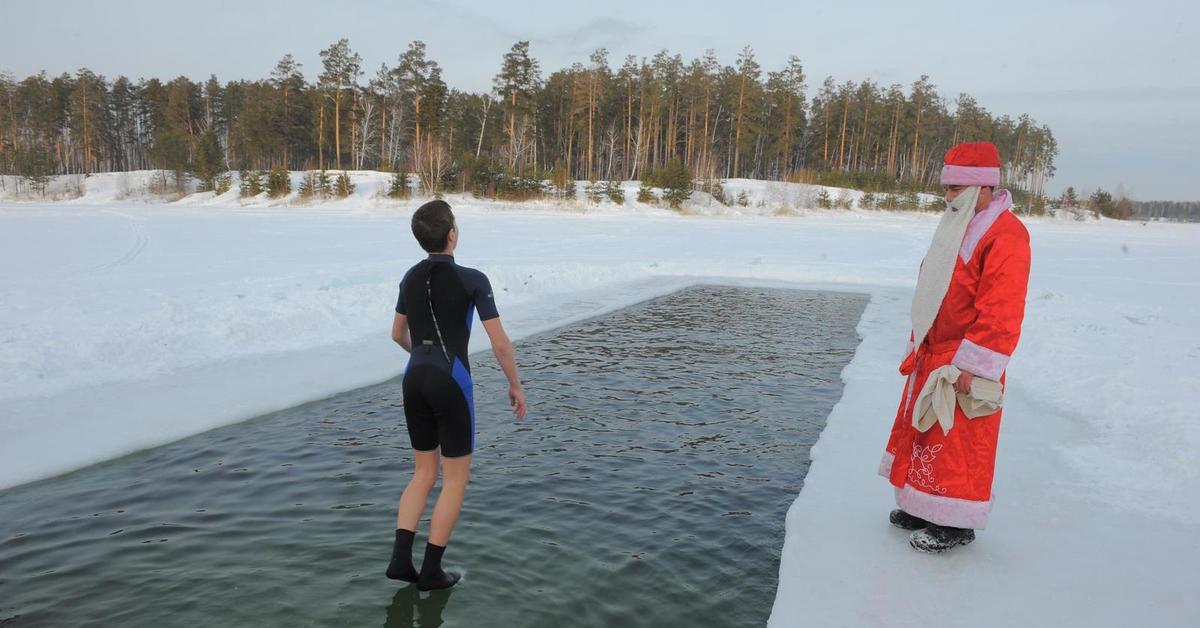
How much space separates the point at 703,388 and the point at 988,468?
143 inches

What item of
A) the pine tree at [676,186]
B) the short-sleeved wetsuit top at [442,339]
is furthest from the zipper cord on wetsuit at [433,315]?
the pine tree at [676,186]

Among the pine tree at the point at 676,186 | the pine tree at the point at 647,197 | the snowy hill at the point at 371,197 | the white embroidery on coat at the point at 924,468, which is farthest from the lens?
the pine tree at the point at 647,197

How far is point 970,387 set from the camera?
316 centimetres

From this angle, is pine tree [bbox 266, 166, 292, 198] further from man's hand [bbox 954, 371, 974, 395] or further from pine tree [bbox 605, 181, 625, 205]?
man's hand [bbox 954, 371, 974, 395]

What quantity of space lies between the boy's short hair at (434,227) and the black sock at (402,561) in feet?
4.04

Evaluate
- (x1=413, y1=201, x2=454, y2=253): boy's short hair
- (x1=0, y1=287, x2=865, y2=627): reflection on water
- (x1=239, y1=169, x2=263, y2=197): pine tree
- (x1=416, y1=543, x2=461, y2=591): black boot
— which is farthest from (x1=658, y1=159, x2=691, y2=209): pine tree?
(x1=416, y1=543, x2=461, y2=591): black boot

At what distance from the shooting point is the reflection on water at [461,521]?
3.02 meters

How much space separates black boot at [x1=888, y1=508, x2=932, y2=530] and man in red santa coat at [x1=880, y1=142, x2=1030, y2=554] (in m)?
0.20

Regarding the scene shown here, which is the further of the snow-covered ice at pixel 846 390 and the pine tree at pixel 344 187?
the pine tree at pixel 344 187

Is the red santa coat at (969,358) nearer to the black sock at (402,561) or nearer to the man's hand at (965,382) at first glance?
the man's hand at (965,382)

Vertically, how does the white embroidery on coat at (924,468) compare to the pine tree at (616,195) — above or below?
below

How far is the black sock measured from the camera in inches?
118

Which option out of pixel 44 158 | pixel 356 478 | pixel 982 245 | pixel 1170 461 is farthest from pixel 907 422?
pixel 44 158

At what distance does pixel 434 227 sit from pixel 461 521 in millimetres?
1729
